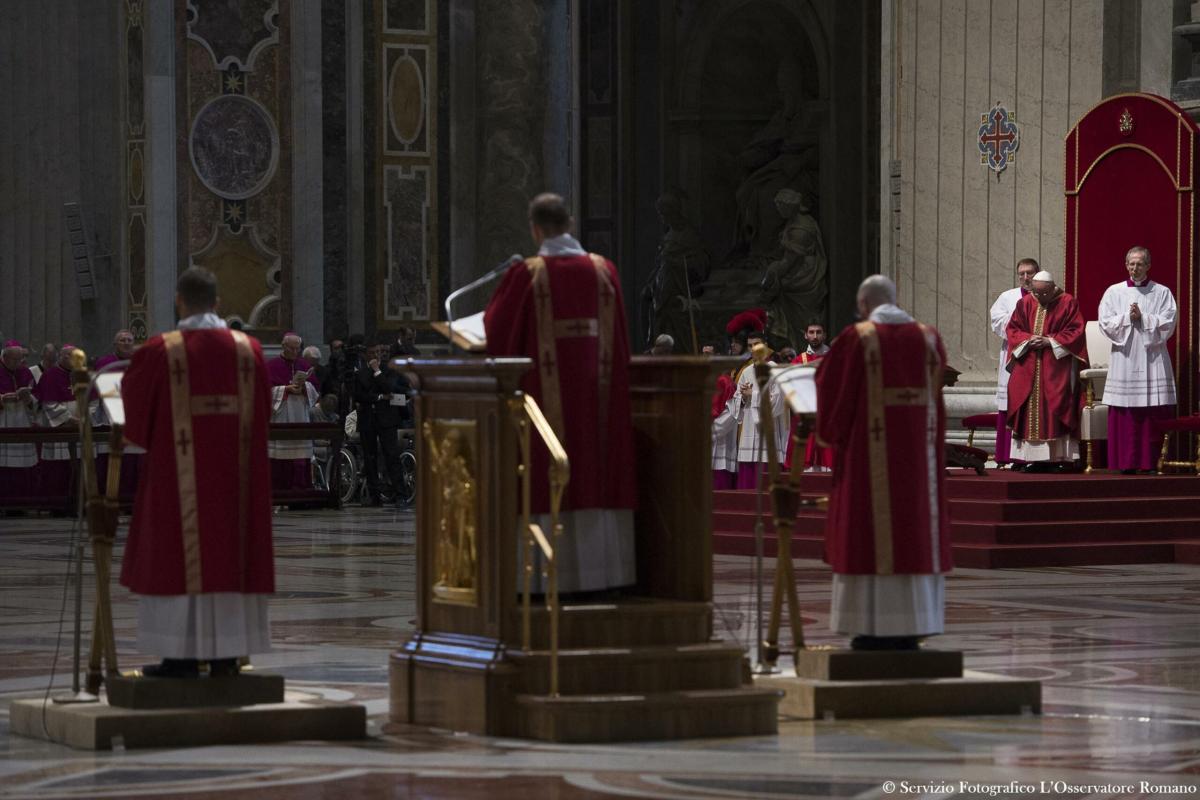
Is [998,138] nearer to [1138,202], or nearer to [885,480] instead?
[1138,202]

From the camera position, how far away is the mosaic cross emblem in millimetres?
17344

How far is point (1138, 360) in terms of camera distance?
51.1 feet

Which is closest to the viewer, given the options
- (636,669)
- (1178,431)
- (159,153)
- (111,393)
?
(636,669)

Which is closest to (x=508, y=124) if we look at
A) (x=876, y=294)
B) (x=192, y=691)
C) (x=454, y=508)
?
(x=876, y=294)

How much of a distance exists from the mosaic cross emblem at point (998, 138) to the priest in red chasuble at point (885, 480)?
9.49 m

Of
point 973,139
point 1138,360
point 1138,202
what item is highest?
point 973,139

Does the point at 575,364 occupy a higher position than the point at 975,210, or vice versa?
the point at 975,210

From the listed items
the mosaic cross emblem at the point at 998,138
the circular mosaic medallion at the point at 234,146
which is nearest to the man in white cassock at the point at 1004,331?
the mosaic cross emblem at the point at 998,138

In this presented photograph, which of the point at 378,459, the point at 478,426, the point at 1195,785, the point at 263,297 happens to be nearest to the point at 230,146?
the point at 263,297

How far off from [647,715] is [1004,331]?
9.76 meters

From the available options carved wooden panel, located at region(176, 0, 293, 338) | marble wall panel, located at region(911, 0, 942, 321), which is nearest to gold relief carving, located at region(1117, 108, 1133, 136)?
marble wall panel, located at region(911, 0, 942, 321)

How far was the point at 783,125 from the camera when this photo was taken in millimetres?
26047

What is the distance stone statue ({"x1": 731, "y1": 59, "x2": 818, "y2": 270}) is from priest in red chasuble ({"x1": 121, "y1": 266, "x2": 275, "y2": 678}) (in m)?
18.5

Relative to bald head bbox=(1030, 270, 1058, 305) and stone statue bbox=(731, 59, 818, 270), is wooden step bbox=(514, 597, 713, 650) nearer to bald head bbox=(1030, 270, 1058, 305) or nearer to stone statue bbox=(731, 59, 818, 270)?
bald head bbox=(1030, 270, 1058, 305)
